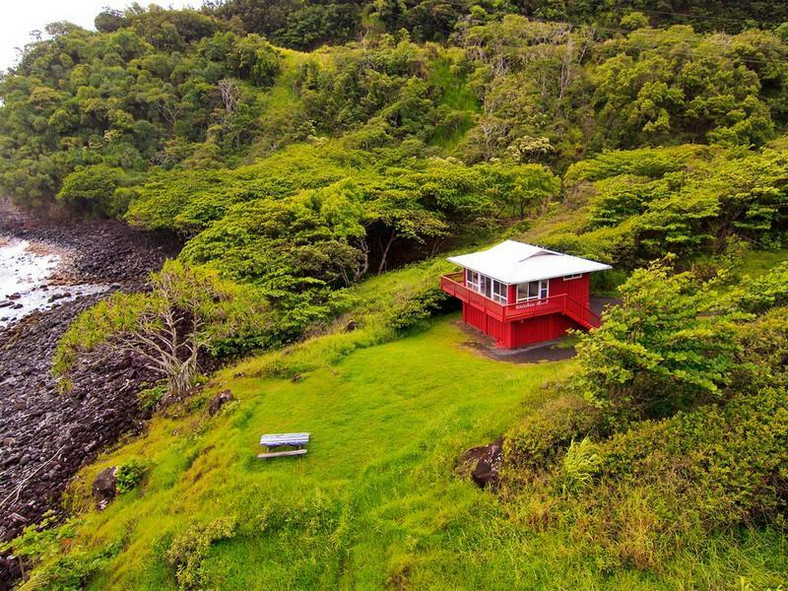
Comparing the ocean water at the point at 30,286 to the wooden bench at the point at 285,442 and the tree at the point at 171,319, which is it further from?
the wooden bench at the point at 285,442

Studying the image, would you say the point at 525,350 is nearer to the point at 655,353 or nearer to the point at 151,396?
the point at 655,353

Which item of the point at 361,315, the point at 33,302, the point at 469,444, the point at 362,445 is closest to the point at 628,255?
the point at 361,315

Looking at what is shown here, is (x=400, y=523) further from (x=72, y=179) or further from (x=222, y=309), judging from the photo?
(x=72, y=179)

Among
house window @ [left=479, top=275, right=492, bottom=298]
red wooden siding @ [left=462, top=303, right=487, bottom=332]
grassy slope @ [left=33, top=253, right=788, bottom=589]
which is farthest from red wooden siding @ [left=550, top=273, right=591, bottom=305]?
grassy slope @ [left=33, top=253, right=788, bottom=589]

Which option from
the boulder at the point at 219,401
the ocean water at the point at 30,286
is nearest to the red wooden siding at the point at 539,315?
the boulder at the point at 219,401

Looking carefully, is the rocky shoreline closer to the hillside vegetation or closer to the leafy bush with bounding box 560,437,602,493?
the hillside vegetation

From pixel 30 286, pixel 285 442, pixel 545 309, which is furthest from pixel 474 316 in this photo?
pixel 30 286
